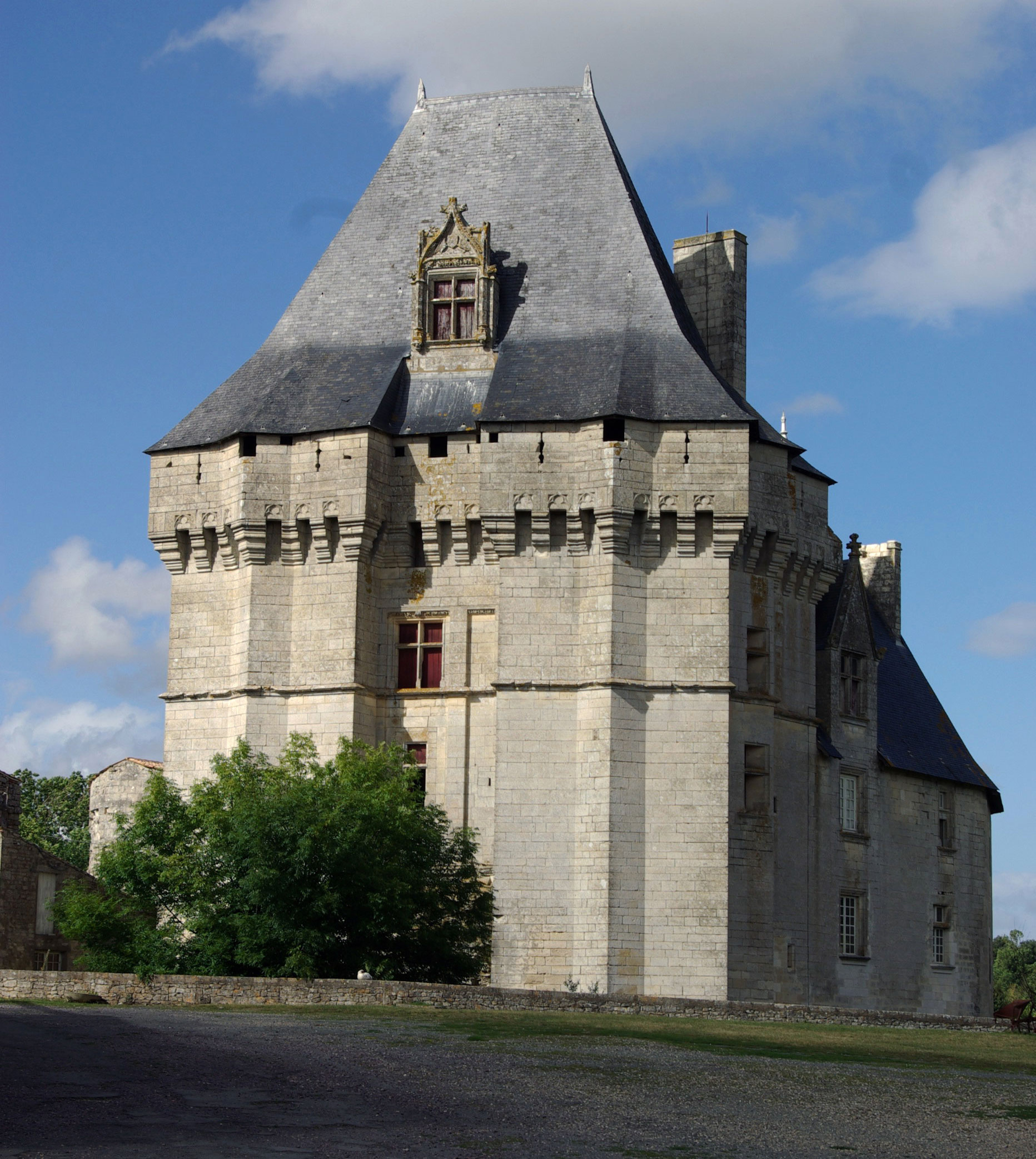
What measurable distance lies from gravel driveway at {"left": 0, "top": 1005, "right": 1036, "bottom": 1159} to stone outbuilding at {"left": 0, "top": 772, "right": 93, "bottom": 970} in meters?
21.3

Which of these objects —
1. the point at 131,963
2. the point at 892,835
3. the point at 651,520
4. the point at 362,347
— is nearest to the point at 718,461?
the point at 651,520

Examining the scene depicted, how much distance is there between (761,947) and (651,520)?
7752 mm

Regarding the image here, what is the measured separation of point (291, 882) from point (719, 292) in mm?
17563

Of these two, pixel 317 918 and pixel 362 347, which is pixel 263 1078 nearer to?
pixel 317 918

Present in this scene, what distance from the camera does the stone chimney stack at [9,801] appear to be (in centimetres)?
4428

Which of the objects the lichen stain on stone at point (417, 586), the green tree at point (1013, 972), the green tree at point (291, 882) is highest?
the lichen stain on stone at point (417, 586)

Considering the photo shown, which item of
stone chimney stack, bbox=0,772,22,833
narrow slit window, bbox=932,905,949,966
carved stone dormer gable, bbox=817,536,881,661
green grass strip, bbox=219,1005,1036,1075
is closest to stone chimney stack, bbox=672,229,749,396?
carved stone dormer gable, bbox=817,536,881,661

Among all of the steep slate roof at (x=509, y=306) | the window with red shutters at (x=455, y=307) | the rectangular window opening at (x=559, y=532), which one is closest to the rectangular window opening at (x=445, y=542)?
the steep slate roof at (x=509, y=306)

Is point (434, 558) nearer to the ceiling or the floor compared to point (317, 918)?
nearer to the ceiling

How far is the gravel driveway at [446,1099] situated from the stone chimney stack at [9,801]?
83.7 feet

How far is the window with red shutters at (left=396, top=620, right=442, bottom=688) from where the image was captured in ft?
113

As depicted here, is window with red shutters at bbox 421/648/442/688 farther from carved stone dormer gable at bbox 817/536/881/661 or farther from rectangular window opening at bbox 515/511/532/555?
carved stone dormer gable at bbox 817/536/881/661

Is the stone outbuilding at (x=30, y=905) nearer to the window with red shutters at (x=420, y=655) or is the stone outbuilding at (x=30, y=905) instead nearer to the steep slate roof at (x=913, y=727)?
the window with red shutters at (x=420, y=655)

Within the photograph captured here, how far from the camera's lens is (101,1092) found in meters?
13.9
